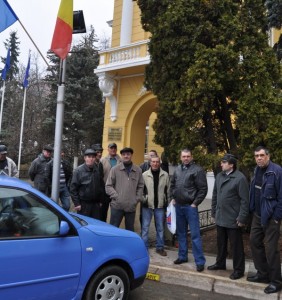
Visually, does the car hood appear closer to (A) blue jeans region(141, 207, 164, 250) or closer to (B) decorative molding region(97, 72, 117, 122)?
(A) blue jeans region(141, 207, 164, 250)

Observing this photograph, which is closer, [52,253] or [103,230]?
[52,253]

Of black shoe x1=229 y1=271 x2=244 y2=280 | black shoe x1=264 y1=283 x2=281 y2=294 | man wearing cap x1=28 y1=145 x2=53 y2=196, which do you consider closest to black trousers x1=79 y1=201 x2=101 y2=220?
man wearing cap x1=28 y1=145 x2=53 y2=196

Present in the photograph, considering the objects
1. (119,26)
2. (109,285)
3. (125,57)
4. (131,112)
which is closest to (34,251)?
(109,285)

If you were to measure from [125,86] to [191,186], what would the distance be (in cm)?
1065

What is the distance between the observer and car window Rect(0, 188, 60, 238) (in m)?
3.45

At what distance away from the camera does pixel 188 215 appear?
5762mm

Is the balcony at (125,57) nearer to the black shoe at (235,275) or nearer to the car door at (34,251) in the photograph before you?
the black shoe at (235,275)

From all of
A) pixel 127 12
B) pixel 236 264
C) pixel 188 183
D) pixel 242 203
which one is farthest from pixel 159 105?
pixel 127 12

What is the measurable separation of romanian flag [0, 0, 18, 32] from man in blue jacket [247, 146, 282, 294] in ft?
17.8

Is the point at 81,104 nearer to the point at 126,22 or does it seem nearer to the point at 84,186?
the point at 126,22

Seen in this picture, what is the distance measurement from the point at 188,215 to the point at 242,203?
3.10 feet

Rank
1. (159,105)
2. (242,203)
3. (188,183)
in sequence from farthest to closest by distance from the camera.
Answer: (159,105), (188,183), (242,203)

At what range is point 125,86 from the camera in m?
15.7

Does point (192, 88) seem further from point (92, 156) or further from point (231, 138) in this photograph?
point (92, 156)
